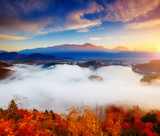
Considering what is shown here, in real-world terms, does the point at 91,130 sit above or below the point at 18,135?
above

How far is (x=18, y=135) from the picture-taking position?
840 inches

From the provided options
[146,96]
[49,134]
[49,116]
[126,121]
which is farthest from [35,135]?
[146,96]

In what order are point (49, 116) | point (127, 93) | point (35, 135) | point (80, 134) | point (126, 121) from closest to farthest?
point (80, 134)
point (35, 135)
point (126, 121)
point (49, 116)
point (127, 93)

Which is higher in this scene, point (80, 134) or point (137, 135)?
point (80, 134)

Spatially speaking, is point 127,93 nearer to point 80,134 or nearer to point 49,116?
point 49,116

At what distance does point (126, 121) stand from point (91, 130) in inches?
1318

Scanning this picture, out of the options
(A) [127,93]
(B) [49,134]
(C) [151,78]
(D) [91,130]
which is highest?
(D) [91,130]

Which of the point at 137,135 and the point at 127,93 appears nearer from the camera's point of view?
the point at 137,135

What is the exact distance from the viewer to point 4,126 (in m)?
21.8

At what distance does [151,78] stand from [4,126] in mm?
159573

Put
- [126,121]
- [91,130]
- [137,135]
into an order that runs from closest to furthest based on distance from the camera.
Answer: [91,130] < [137,135] < [126,121]

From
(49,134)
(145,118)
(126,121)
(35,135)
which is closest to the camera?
(35,135)

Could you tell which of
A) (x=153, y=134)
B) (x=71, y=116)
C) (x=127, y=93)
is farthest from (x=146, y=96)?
(x=71, y=116)

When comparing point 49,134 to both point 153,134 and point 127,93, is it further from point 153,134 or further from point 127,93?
point 127,93
